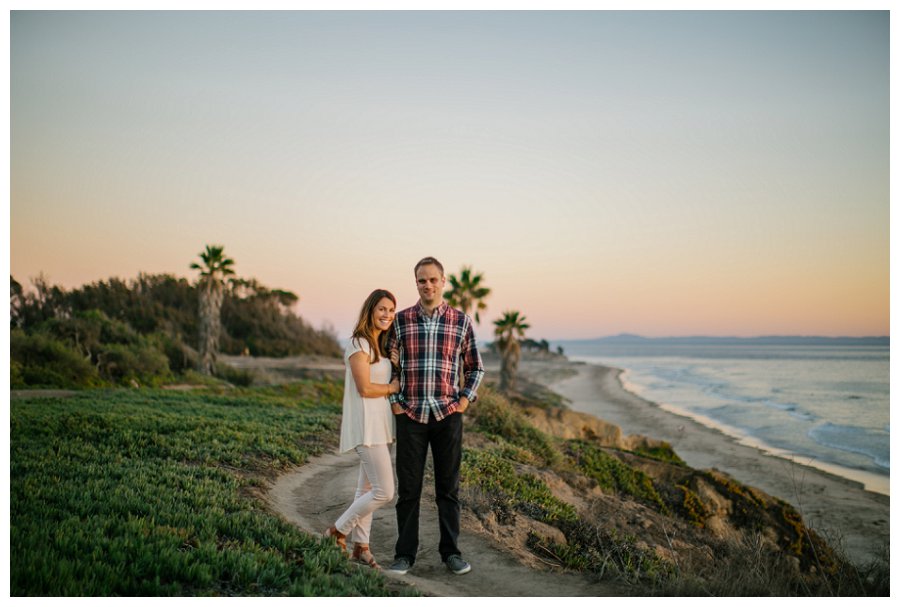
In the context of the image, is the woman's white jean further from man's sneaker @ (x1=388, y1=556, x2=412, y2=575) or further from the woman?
man's sneaker @ (x1=388, y1=556, x2=412, y2=575)

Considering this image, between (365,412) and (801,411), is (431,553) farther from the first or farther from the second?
(801,411)

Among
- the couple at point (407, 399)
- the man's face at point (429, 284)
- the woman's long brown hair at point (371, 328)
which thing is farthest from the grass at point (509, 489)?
the man's face at point (429, 284)

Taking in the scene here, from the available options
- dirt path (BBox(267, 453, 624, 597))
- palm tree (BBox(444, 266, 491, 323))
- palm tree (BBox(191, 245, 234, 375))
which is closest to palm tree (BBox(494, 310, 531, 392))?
palm tree (BBox(444, 266, 491, 323))

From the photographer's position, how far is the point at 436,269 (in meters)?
5.07

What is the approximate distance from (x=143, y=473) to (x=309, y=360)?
3536cm

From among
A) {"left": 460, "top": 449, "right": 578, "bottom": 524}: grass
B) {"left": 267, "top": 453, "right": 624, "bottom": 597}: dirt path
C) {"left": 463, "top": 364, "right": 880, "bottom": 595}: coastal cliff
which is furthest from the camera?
{"left": 460, "top": 449, "right": 578, "bottom": 524}: grass

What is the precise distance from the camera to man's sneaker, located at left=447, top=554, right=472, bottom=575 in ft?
17.8

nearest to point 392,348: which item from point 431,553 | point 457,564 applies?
point 457,564

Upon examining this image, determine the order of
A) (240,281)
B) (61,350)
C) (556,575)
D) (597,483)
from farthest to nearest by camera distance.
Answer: (240,281), (61,350), (597,483), (556,575)

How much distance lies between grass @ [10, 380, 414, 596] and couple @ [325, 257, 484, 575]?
0.62 metres

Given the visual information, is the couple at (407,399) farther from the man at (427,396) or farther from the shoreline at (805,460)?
the shoreline at (805,460)

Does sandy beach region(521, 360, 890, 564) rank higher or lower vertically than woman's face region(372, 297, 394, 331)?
lower
